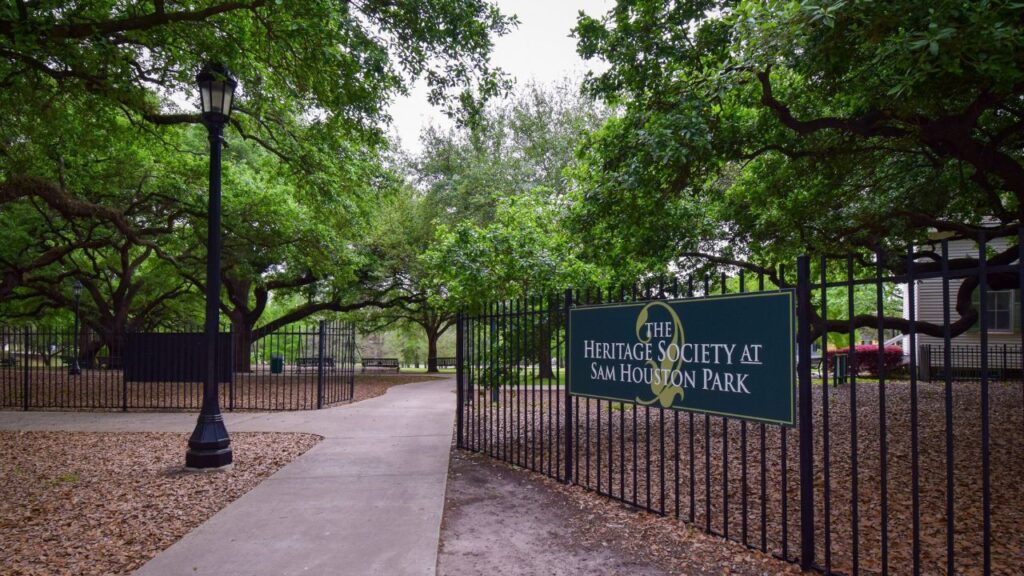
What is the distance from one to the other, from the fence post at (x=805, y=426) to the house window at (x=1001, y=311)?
2058cm

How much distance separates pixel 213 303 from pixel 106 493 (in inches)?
97.6

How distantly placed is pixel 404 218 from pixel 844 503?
2085 centimetres

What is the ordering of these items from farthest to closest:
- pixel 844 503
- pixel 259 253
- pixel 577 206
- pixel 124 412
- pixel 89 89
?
pixel 259 253
pixel 124 412
pixel 577 206
pixel 89 89
pixel 844 503

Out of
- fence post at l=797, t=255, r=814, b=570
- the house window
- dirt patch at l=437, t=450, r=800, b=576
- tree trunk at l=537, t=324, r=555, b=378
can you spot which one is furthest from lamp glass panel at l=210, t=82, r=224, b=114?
the house window

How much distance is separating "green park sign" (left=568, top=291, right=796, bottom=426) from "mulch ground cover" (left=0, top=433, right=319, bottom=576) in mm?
4124

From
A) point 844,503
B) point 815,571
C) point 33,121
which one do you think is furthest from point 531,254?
point 33,121

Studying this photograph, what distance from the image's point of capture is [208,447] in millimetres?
7383

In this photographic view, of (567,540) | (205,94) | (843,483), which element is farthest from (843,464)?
(205,94)

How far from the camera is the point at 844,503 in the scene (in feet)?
18.4

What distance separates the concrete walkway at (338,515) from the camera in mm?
4270

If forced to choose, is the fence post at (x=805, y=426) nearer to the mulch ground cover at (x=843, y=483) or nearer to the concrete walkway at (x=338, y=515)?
the mulch ground cover at (x=843, y=483)

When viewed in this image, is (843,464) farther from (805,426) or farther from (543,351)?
(543,351)

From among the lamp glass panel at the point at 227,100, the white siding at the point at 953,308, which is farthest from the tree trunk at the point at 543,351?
the white siding at the point at 953,308

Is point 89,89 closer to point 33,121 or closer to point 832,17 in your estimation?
point 33,121
